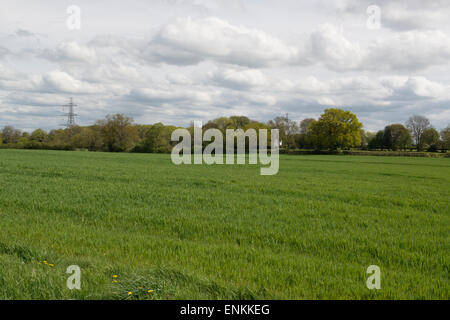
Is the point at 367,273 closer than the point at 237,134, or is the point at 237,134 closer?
the point at 367,273

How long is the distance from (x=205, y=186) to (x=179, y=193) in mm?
3450

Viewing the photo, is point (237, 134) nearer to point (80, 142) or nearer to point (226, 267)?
point (80, 142)

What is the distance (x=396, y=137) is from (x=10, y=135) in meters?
146

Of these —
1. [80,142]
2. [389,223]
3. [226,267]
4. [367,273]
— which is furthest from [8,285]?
[80,142]

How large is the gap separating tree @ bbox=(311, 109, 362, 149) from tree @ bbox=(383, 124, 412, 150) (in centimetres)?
3307

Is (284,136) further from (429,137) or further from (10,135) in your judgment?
(10,135)

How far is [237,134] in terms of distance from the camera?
86.8m

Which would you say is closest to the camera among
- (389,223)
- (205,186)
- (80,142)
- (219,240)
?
(219,240)

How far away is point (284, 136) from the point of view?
102 meters
